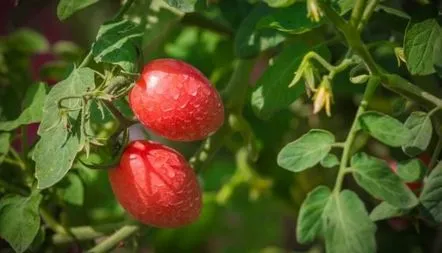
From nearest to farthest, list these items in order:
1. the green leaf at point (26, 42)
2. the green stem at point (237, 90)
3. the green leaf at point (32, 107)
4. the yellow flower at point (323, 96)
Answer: the yellow flower at point (323, 96) < the green leaf at point (32, 107) < the green stem at point (237, 90) < the green leaf at point (26, 42)

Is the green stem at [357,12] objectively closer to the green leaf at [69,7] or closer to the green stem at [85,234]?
the green leaf at [69,7]

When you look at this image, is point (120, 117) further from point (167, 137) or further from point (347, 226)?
point (347, 226)

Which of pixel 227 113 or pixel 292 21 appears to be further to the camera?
pixel 227 113

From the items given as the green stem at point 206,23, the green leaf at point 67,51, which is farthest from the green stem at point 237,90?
the green leaf at point 67,51

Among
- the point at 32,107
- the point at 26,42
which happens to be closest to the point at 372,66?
the point at 32,107

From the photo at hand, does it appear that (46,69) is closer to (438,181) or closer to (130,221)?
(130,221)
